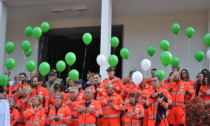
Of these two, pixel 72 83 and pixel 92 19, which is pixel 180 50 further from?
pixel 72 83

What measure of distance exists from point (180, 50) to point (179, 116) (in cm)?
513

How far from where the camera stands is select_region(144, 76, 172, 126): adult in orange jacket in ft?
21.1

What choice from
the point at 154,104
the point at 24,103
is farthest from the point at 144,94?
the point at 24,103

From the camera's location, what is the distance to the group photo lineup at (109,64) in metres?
6.79

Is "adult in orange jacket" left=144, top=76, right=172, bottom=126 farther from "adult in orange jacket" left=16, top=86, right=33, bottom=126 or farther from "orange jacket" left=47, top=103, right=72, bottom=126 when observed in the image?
"adult in orange jacket" left=16, top=86, right=33, bottom=126

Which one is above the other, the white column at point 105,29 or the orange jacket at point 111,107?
the white column at point 105,29

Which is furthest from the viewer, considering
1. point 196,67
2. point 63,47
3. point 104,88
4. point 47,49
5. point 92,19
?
point 63,47

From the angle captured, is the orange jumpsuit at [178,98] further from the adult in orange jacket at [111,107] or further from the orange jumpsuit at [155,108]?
the adult in orange jacket at [111,107]

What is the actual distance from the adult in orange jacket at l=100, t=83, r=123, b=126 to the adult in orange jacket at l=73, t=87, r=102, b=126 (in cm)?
29

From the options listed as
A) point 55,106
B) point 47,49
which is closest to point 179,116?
point 55,106

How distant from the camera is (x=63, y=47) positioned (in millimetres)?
15531

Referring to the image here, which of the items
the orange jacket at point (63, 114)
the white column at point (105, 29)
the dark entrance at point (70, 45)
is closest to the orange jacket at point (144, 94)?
the orange jacket at point (63, 114)

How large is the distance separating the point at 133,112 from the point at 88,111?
957 mm

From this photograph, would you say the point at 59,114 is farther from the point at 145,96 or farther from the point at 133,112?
the point at 145,96
